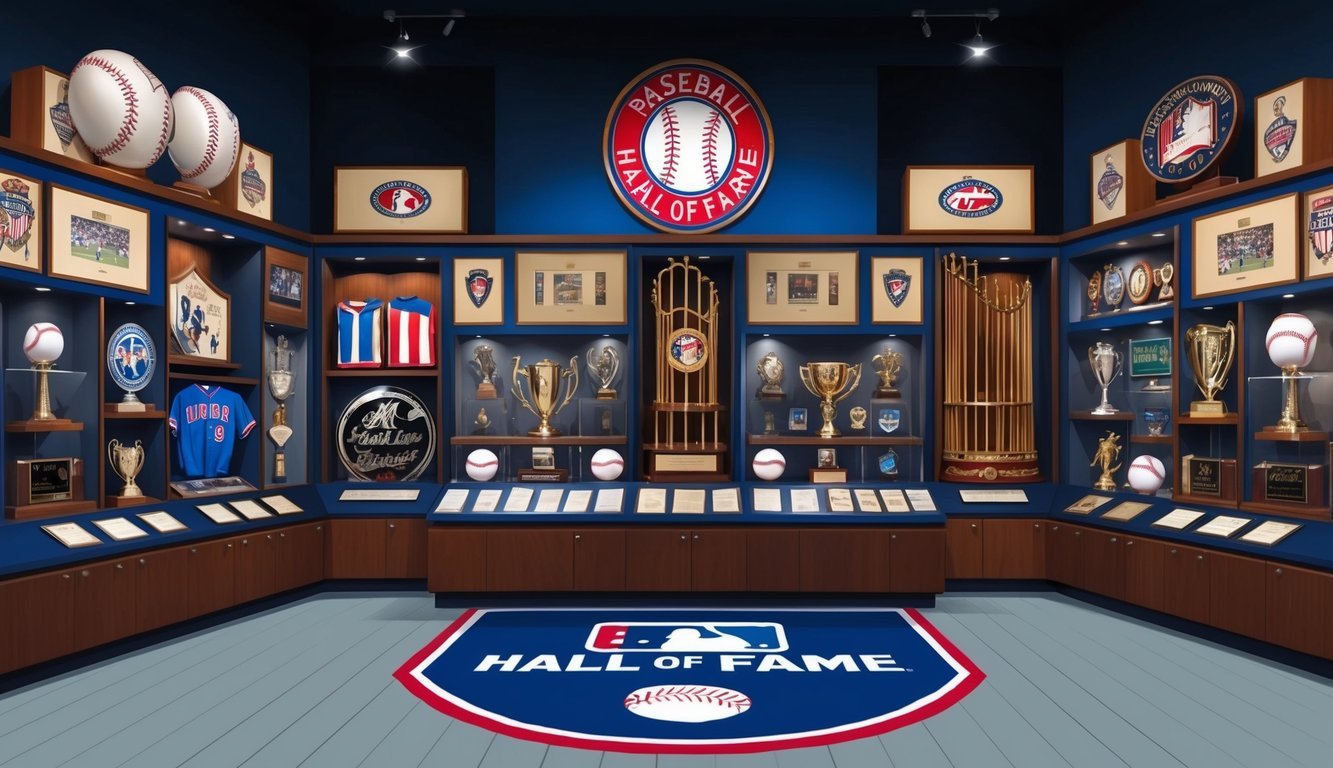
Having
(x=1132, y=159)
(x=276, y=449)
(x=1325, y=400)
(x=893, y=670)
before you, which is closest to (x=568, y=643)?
(x=893, y=670)

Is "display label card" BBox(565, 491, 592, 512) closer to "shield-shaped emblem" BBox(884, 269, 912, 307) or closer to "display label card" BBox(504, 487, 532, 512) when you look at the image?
"display label card" BBox(504, 487, 532, 512)

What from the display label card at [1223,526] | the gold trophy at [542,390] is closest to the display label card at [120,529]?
the gold trophy at [542,390]

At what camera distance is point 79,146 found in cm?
445

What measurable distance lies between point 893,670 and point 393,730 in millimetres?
2526

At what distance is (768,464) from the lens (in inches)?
232

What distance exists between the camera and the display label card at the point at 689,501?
17.9 ft

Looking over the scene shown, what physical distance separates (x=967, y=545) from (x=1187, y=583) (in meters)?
1.45

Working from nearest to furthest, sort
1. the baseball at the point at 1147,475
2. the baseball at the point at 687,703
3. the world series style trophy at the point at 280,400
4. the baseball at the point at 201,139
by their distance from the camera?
the baseball at the point at 687,703 < the baseball at the point at 201,139 < the baseball at the point at 1147,475 < the world series style trophy at the point at 280,400

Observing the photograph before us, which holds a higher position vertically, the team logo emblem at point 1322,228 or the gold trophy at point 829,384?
the team logo emblem at point 1322,228

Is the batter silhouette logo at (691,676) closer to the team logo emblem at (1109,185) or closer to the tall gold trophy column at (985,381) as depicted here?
the tall gold trophy column at (985,381)

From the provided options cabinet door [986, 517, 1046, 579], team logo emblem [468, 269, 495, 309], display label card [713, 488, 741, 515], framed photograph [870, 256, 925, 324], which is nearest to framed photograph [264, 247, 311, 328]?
team logo emblem [468, 269, 495, 309]

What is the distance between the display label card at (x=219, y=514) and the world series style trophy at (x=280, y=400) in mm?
682

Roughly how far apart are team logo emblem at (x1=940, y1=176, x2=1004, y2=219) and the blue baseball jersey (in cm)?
574

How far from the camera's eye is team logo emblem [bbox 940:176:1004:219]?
20.4 ft
